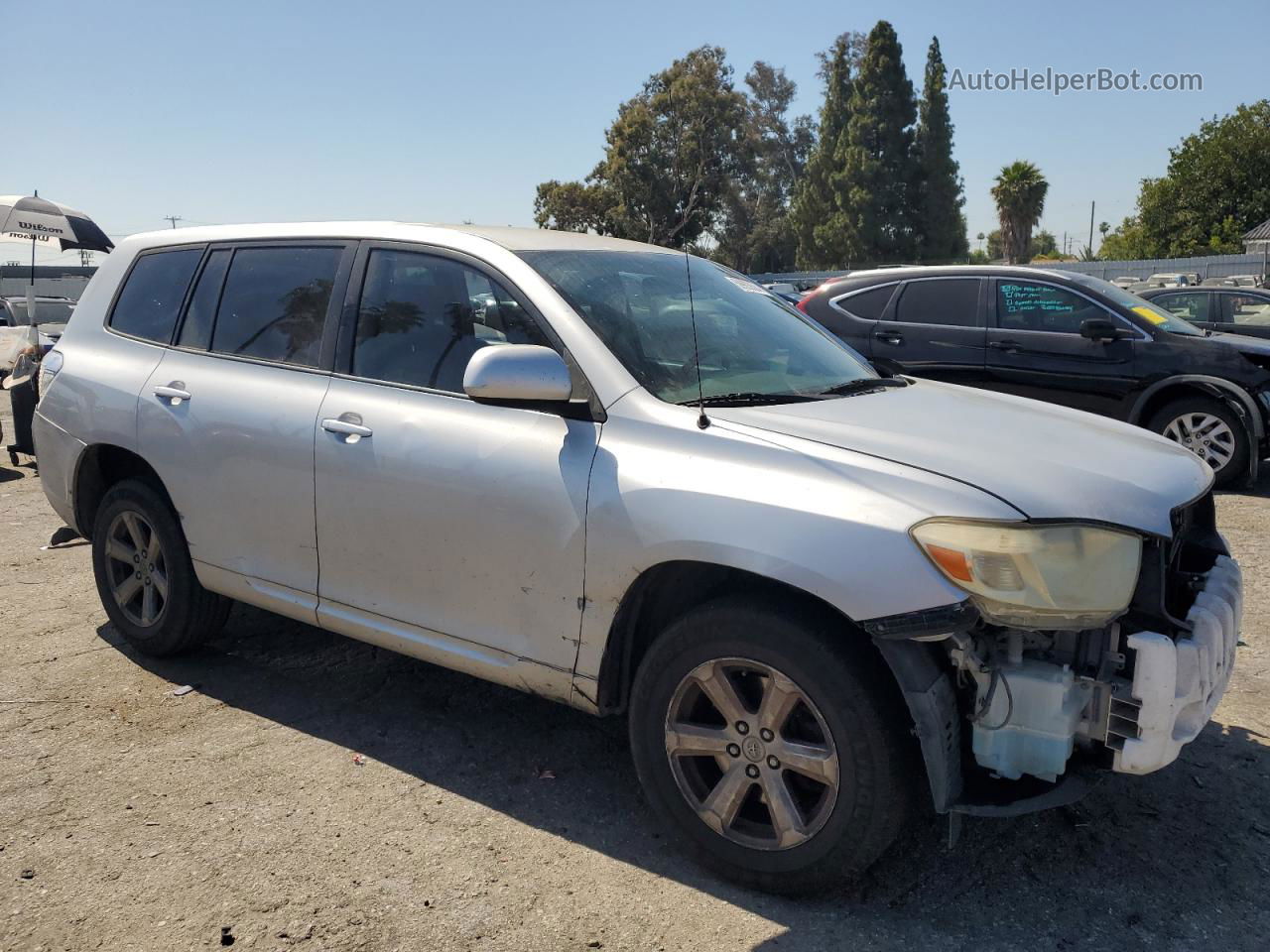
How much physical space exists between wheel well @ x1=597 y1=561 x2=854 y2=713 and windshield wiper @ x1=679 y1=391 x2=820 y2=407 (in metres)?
0.50

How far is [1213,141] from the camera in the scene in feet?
153

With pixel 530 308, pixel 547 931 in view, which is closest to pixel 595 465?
pixel 530 308

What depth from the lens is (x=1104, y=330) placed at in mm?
8211

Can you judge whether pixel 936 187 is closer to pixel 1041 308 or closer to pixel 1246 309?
pixel 1246 309

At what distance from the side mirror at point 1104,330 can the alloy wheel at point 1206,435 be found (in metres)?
0.77

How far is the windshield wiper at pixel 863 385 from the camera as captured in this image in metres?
3.52

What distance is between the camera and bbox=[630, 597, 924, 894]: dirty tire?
2.58 m

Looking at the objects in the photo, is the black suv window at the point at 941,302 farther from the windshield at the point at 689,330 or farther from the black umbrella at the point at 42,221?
the black umbrella at the point at 42,221

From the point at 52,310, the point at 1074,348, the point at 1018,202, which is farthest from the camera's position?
the point at 1018,202

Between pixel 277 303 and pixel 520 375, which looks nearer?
pixel 520 375

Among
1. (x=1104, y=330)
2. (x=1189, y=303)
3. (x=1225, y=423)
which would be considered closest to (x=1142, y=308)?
(x=1104, y=330)

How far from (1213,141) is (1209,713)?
52463 millimetres

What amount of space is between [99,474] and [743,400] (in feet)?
10.2

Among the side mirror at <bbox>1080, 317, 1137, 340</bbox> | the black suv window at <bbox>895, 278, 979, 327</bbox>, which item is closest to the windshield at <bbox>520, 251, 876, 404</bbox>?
the side mirror at <bbox>1080, 317, 1137, 340</bbox>
